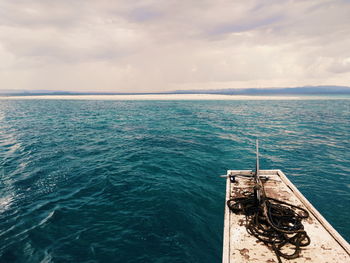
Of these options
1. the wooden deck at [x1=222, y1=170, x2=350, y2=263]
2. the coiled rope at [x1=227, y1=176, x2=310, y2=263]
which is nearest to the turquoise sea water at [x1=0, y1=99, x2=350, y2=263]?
the wooden deck at [x1=222, y1=170, x2=350, y2=263]

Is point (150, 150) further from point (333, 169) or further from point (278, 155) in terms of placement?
point (333, 169)

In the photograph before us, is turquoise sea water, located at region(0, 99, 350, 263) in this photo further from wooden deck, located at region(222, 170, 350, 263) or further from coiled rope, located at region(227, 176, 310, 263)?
coiled rope, located at region(227, 176, 310, 263)

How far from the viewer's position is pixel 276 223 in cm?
739

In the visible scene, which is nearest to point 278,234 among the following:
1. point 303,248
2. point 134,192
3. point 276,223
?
point 276,223

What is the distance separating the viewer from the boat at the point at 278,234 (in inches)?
234

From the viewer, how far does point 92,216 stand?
10031mm

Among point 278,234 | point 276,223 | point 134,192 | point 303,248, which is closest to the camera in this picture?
point 303,248

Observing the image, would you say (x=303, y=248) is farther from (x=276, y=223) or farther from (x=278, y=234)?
(x=276, y=223)

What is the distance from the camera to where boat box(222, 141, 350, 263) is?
5.95 meters

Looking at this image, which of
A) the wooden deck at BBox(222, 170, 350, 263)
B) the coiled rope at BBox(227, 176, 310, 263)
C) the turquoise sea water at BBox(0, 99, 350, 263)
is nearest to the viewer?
the wooden deck at BBox(222, 170, 350, 263)

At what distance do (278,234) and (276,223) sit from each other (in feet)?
2.25

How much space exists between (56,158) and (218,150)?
18.7m

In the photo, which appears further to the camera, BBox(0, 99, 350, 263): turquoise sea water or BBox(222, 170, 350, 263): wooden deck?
BBox(0, 99, 350, 263): turquoise sea water

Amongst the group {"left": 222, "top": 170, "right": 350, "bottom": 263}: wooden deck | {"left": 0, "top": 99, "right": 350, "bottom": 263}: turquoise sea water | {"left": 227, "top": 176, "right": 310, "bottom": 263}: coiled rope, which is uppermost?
{"left": 227, "top": 176, "right": 310, "bottom": 263}: coiled rope
